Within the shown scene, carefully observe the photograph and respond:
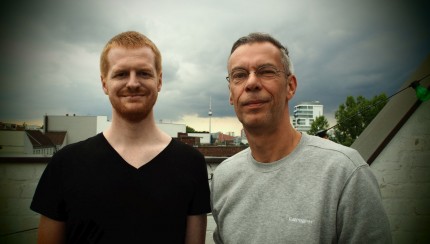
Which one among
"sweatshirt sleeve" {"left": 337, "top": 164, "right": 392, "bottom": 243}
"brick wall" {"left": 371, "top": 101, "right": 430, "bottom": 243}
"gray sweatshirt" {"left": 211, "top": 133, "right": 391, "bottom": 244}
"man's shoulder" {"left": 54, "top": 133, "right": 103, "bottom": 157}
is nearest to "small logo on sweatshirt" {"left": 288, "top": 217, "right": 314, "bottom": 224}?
"gray sweatshirt" {"left": 211, "top": 133, "right": 391, "bottom": 244}

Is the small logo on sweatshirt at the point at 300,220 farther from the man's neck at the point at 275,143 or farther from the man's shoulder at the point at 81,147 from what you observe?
the man's shoulder at the point at 81,147

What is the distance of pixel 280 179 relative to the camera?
1.51m

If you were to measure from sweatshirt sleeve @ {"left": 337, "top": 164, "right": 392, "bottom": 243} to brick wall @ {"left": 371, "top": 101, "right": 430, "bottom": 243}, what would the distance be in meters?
2.57

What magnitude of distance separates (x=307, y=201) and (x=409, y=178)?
280 centimetres

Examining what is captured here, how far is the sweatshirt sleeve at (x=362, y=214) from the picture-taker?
125 centimetres

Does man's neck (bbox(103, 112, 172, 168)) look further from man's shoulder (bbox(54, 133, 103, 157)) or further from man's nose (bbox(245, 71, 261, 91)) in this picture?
man's nose (bbox(245, 71, 261, 91))

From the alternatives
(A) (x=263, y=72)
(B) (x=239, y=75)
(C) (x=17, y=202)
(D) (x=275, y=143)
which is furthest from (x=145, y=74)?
(C) (x=17, y=202)

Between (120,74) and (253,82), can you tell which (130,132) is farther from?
(253,82)

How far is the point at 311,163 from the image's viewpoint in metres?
1.49

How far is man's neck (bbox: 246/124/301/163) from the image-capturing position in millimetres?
1625

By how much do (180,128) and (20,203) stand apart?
4880 cm

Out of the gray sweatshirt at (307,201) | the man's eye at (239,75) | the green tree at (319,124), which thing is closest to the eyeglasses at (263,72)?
the man's eye at (239,75)

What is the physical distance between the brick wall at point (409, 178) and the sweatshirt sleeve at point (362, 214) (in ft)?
8.43

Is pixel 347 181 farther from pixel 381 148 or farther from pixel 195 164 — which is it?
pixel 381 148
